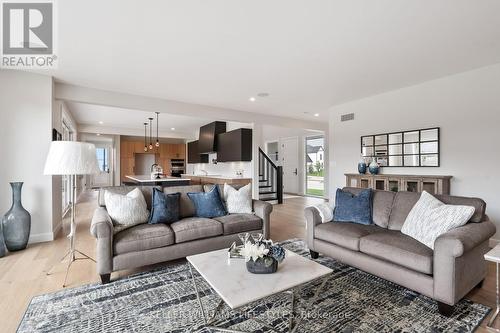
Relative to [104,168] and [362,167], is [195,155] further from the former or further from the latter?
[362,167]

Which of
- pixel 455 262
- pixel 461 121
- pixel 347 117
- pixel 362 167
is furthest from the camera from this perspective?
pixel 347 117

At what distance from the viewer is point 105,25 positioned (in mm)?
2410

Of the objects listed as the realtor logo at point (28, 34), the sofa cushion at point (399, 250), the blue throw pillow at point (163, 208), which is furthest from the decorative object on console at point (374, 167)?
the realtor logo at point (28, 34)

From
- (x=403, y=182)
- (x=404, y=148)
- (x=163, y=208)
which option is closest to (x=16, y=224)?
(x=163, y=208)

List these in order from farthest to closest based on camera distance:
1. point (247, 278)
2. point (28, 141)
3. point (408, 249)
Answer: point (28, 141) → point (408, 249) → point (247, 278)

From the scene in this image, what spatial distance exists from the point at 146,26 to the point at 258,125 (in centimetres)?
428

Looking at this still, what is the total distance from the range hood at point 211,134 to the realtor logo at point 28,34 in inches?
189

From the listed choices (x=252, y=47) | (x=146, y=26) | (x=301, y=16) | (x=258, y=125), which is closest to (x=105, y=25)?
(x=146, y=26)

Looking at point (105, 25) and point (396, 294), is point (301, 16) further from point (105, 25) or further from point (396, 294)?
point (396, 294)

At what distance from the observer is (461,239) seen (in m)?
Answer: 1.83

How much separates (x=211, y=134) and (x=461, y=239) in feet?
23.2

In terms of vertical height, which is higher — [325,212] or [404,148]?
[404,148]

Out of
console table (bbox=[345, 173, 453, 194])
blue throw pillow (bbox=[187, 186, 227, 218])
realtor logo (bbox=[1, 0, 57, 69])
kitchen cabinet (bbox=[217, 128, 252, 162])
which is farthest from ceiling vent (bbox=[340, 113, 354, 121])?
realtor logo (bbox=[1, 0, 57, 69])

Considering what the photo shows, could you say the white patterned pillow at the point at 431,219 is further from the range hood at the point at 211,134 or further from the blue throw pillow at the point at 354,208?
the range hood at the point at 211,134
